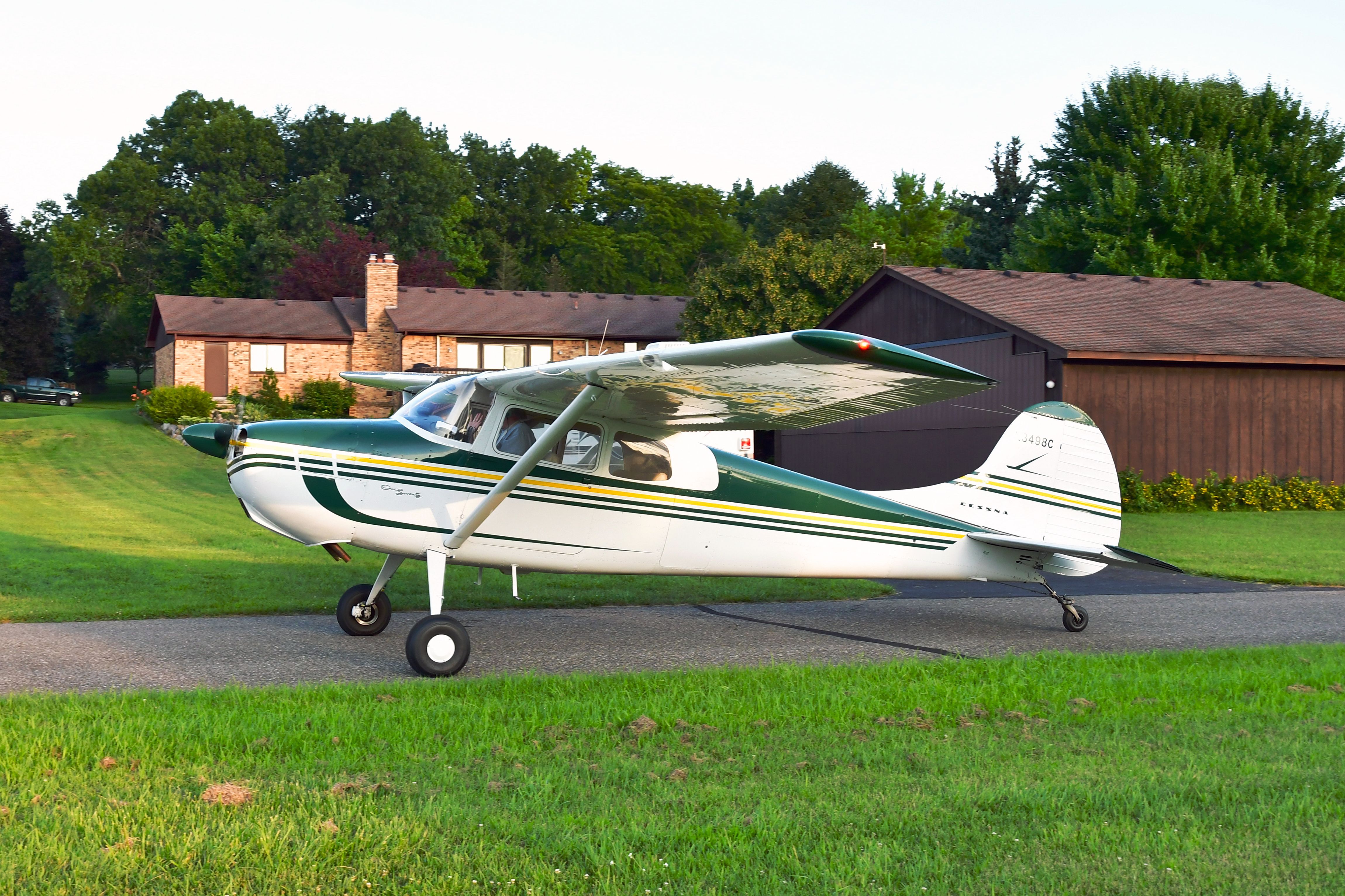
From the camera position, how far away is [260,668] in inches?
308

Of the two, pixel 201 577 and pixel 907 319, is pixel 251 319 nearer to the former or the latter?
pixel 907 319

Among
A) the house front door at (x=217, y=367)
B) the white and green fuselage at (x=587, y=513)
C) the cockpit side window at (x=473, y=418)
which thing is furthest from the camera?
the house front door at (x=217, y=367)

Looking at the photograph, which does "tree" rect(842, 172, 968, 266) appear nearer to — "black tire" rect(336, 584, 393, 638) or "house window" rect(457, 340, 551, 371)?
"house window" rect(457, 340, 551, 371)

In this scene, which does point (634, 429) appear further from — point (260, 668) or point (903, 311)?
point (903, 311)

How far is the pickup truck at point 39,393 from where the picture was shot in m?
59.1

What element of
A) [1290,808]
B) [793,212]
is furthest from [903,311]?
[793,212]

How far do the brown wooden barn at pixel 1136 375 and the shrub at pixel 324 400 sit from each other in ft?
66.6

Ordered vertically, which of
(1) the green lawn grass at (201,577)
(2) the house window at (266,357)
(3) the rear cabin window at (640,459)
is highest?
(2) the house window at (266,357)

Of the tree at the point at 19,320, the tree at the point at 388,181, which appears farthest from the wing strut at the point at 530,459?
the tree at the point at 388,181

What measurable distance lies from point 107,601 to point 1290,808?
993 cm

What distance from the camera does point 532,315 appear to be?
47250 mm

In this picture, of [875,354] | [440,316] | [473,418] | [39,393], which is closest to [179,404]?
[440,316]

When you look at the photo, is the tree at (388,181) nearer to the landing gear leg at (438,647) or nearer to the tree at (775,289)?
the tree at (775,289)

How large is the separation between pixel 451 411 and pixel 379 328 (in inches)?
1544
